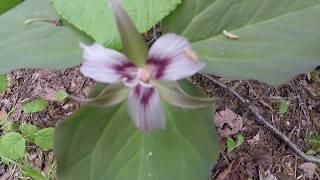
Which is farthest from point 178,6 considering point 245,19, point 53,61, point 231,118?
point 231,118

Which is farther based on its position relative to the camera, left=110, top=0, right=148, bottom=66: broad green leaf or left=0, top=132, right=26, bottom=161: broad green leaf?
left=0, top=132, right=26, bottom=161: broad green leaf

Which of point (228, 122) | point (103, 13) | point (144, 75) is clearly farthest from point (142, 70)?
point (228, 122)

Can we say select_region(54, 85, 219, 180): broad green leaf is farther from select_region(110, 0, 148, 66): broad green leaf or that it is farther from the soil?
the soil

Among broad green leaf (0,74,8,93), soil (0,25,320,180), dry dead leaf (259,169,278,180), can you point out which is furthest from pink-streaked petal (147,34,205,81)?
broad green leaf (0,74,8,93)

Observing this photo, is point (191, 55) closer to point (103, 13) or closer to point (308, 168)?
point (103, 13)

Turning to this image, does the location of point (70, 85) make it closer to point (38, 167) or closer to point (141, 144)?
point (38, 167)
